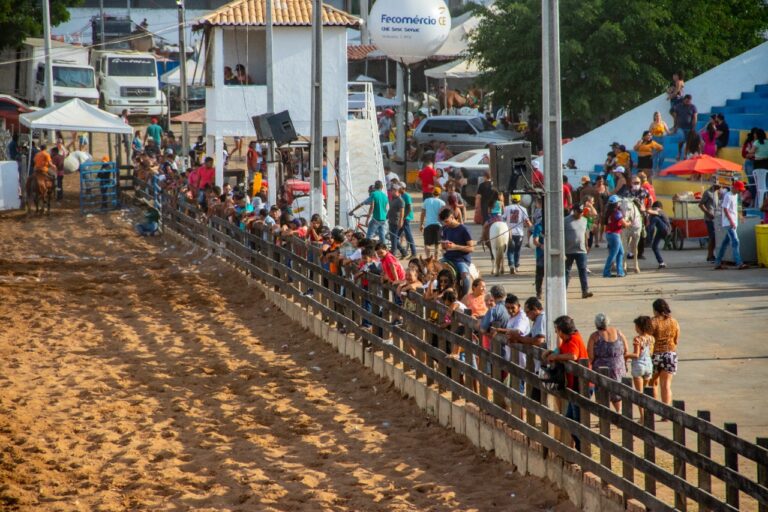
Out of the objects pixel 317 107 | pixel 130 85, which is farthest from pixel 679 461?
pixel 130 85

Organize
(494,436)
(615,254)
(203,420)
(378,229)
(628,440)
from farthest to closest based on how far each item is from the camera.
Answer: (378,229) → (615,254) → (203,420) → (494,436) → (628,440)

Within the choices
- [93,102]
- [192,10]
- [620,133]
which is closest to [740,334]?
[620,133]

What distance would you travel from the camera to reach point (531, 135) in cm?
4038

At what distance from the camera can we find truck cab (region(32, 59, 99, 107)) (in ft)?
163

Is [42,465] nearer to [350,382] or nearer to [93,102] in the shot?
[350,382]

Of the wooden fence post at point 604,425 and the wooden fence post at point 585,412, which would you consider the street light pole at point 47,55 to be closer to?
the wooden fence post at point 585,412

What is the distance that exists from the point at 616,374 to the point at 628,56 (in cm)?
2746

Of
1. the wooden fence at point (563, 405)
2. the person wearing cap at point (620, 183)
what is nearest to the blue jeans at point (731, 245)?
the person wearing cap at point (620, 183)

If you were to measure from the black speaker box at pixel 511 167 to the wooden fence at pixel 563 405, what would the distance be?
1.50 metres

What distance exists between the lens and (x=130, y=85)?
173 feet

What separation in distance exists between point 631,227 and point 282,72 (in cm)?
1082

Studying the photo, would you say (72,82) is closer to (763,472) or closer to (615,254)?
(615,254)

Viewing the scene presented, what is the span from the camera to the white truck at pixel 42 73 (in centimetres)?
4991

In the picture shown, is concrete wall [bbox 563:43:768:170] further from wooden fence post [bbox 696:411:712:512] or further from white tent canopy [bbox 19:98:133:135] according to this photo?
wooden fence post [bbox 696:411:712:512]
